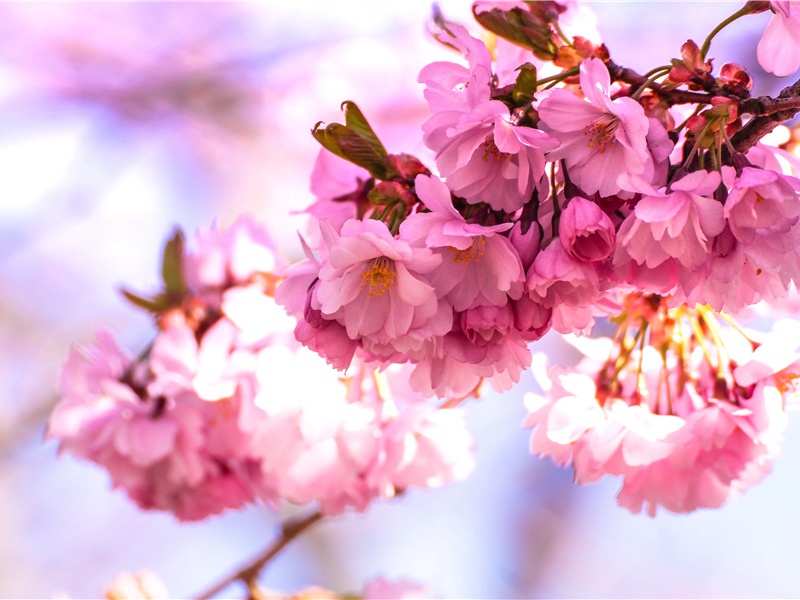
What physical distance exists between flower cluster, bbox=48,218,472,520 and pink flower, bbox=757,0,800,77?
0.55m

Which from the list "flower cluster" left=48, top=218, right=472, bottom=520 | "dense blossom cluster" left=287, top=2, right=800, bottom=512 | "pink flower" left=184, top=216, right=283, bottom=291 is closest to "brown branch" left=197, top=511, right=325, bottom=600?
"flower cluster" left=48, top=218, right=472, bottom=520

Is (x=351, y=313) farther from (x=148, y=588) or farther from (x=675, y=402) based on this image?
(x=148, y=588)

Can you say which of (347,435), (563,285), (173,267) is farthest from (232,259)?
(563,285)

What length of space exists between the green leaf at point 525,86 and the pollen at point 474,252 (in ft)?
0.39

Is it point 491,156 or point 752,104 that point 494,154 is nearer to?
point 491,156

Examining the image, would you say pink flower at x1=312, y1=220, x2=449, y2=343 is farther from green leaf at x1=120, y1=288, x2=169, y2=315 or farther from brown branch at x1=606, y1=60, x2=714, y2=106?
green leaf at x1=120, y1=288, x2=169, y2=315

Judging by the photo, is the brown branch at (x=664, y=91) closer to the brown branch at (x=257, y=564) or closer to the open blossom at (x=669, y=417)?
the open blossom at (x=669, y=417)

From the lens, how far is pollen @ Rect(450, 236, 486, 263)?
2.07 ft

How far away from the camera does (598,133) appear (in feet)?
2.10

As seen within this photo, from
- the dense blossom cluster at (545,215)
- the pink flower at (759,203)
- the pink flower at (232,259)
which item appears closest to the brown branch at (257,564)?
the pink flower at (232,259)

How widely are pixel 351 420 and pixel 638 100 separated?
0.53 metres

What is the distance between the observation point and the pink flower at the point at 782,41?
68 cm

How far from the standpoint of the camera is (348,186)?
0.83 m

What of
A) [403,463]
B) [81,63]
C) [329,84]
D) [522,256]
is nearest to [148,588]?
[403,463]
